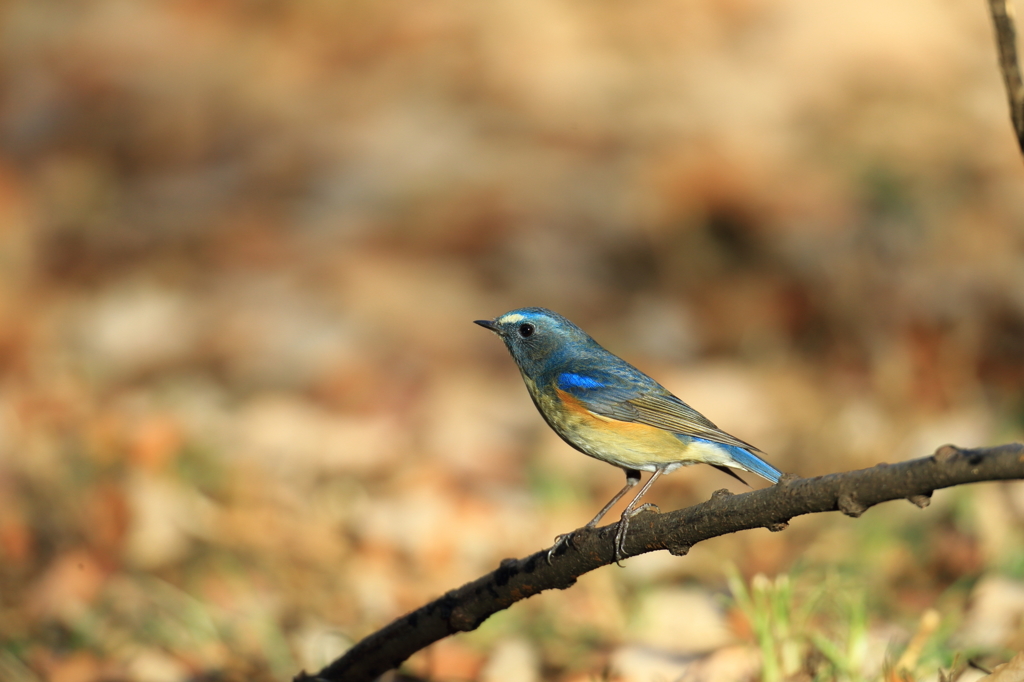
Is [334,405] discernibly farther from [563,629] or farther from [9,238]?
[9,238]

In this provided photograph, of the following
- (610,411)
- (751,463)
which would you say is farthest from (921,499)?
(610,411)

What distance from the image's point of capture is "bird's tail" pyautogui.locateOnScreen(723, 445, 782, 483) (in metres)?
2.75

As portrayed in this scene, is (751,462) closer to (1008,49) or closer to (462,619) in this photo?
(462,619)

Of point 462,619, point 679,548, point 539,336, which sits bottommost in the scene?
point 462,619

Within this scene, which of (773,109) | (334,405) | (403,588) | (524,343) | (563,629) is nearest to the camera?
(524,343)

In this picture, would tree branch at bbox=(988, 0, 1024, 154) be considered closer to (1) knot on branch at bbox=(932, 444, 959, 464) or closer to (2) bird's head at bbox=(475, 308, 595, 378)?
(1) knot on branch at bbox=(932, 444, 959, 464)

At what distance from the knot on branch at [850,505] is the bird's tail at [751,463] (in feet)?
3.14

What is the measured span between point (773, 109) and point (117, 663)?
708 cm

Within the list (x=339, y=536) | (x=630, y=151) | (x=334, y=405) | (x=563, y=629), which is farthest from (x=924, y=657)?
(x=630, y=151)

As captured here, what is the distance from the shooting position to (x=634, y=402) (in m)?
2.95

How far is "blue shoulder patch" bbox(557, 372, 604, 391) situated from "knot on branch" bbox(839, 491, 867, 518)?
1.23 metres

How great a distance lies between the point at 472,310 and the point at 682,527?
4391 millimetres

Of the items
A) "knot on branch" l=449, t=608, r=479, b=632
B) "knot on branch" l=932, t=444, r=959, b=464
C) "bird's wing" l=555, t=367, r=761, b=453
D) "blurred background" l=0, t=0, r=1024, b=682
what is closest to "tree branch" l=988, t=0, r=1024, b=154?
"knot on branch" l=932, t=444, r=959, b=464

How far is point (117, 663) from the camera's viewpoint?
131 inches
